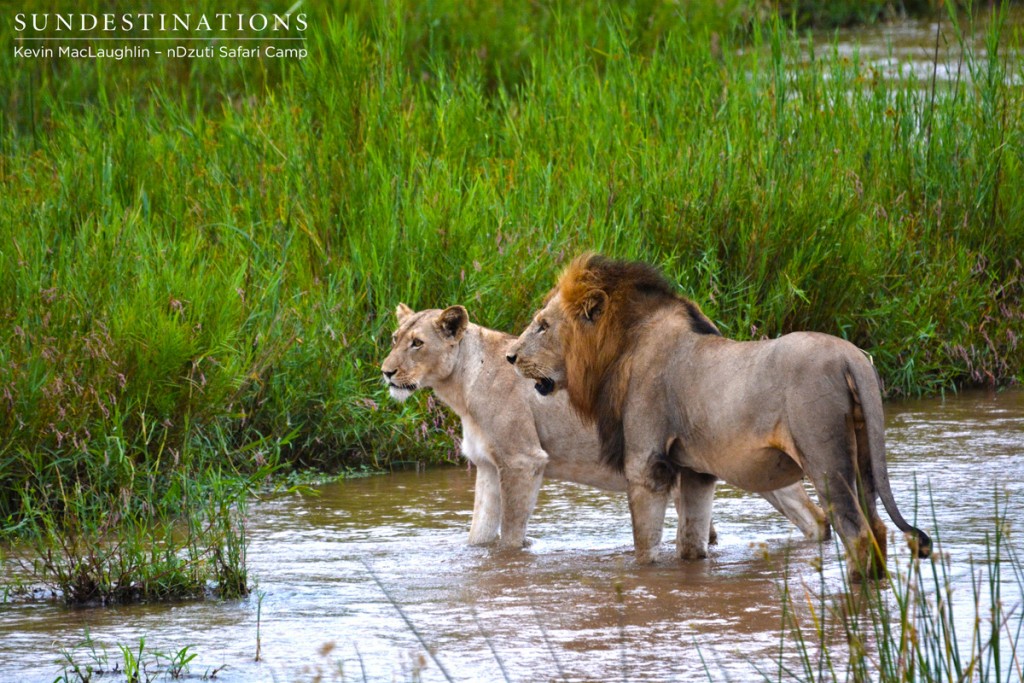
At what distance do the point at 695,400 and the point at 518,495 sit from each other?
108cm

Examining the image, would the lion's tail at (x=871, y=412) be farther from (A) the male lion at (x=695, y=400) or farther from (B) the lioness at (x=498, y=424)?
(B) the lioness at (x=498, y=424)

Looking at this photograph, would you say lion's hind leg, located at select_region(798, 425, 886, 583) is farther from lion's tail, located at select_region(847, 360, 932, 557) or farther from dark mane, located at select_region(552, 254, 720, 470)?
dark mane, located at select_region(552, 254, 720, 470)

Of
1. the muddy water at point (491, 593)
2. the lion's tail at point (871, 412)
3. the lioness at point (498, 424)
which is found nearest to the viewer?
the muddy water at point (491, 593)

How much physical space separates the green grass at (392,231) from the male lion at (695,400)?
173cm

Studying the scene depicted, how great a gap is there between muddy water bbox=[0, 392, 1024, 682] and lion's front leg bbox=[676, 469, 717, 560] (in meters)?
0.09

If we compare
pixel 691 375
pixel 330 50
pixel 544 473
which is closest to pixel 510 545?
pixel 544 473

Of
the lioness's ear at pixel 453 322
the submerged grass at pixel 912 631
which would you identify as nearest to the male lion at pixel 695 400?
the submerged grass at pixel 912 631

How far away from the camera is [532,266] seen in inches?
328

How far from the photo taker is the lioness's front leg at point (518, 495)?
257 inches

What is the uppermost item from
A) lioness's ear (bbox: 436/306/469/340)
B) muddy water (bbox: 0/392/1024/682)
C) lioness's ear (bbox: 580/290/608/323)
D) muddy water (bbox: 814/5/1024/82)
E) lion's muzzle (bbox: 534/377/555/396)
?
muddy water (bbox: 814/5/1024/82)

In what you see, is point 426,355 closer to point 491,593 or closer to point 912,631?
point 491,593

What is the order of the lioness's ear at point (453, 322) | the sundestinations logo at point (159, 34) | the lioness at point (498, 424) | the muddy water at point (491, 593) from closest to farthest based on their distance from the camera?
the muddy water at point (491, 593), the lioness at point (498, 424), the lioness's ear at point (453, 322), the sundestinations logo at point (159, 34)

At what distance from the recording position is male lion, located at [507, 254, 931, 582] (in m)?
5.24

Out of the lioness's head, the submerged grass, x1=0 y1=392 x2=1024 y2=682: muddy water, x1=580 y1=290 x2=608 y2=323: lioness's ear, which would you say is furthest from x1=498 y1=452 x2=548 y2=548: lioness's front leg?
the submerged grass
